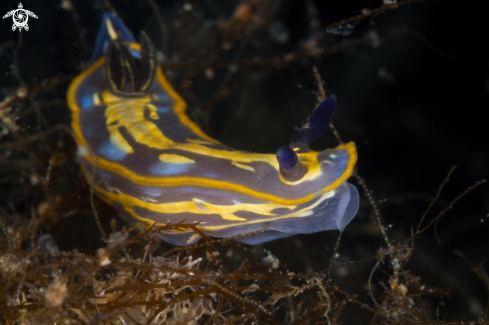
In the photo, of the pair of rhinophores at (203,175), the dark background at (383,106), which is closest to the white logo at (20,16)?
the dark background at (383,106)

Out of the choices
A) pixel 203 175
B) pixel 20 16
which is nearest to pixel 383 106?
pixel 203 175

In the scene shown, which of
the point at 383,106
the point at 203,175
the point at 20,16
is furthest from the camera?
the point at 383,106

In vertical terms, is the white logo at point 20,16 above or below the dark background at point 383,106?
above

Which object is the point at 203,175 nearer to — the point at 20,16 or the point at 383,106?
the point at 383,106

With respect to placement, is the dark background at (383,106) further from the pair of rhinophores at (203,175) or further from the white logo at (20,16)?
the pair of rhinophores at (203,175)

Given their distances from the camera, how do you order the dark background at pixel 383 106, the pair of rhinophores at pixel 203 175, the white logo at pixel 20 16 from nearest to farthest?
the pair of rhinophores at pixel 203 175 < the dark background at pixel 383 106 < the white logo at pixel 20 16

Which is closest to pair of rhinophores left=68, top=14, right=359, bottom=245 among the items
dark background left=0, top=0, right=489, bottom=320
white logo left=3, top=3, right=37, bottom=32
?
dark background left=0, top=0, right=489, bottom=320
